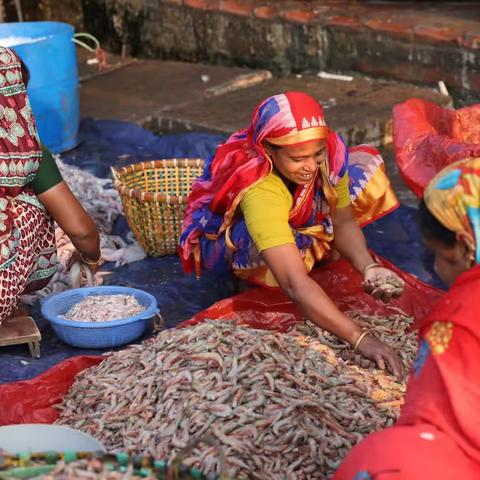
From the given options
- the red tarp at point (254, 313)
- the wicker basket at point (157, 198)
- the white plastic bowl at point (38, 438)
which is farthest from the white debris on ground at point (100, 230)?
the white plastic bowl at point (38, 438)

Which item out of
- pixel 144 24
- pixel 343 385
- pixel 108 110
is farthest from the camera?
pixel 144 24

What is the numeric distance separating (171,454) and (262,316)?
3.56 ft

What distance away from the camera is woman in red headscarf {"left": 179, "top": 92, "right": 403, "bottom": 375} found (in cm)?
364

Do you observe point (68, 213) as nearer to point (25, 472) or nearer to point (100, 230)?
point (100, 230)

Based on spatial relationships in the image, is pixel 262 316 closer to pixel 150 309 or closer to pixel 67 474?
pixel 150 309

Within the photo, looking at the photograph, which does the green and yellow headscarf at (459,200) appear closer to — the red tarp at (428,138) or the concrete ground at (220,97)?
the red tarp at (428,138)

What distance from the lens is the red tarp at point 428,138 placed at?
4289 mm

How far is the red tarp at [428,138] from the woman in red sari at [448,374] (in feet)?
5.70

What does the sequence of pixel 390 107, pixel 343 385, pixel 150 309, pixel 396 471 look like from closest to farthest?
pixel 396 471, pixel 343 385, pixel 150 309, pixel 390 107

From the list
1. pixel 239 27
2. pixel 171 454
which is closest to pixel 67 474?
pixel 171 454

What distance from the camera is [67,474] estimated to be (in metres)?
2.47

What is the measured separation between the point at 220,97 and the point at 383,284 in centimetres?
326

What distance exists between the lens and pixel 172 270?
483 centimetres

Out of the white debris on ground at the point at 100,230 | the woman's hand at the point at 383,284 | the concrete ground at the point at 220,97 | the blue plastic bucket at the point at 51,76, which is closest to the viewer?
the woman's hand at the point at 383,284
